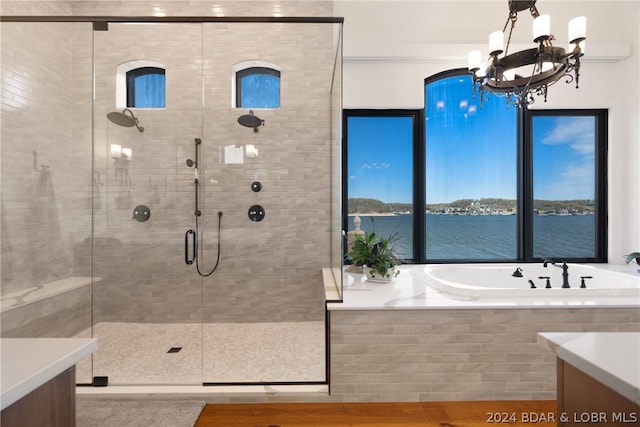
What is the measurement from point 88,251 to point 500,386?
9.69ft

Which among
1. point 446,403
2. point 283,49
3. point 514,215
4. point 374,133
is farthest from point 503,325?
point 283,49

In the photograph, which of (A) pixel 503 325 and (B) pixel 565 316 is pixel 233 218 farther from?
(B) pixel 565 316

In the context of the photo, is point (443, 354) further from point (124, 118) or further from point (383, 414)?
point (124, 118)

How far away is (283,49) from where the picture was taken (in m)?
2.67

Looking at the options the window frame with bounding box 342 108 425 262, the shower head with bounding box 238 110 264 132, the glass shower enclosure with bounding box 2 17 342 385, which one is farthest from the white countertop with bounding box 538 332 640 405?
the window frame with bounding box 342 108 425 262

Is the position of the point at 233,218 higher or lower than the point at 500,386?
higher

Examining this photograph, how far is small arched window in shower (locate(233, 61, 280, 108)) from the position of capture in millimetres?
2750

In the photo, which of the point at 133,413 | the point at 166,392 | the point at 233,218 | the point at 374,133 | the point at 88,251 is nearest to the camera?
the point at 133,413

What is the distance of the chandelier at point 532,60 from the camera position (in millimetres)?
1832

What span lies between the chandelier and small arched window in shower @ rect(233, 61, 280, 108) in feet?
5.07

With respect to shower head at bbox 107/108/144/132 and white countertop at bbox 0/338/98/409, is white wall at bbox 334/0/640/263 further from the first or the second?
white countertop at bbox 0/338/98/409

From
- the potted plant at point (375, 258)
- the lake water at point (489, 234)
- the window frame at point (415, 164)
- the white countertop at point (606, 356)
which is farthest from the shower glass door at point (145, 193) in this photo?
the white countertop at point (606, 356)

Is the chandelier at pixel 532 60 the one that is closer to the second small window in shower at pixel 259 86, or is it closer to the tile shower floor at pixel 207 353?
the second small window in shower at pixel 259 86

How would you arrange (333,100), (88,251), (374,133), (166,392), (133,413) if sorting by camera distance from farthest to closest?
(374,133)
(333,100)
(88,251)
(166,392)
(133,413)
